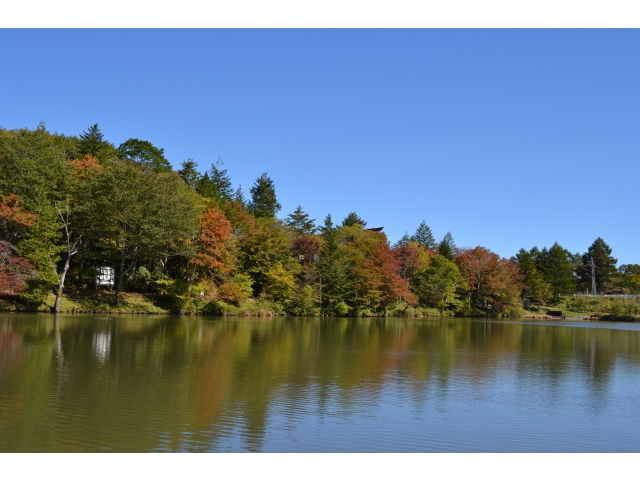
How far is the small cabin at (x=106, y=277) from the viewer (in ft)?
133

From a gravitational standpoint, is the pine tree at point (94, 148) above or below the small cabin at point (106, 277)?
above

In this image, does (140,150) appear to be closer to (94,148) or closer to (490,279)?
(94,148)

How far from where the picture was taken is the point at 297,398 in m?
10.9

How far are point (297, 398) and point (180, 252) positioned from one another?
2792 cm

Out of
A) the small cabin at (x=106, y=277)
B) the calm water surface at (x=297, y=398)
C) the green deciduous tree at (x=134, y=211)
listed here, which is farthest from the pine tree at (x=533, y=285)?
the calm water surface at (x=297, y=398)

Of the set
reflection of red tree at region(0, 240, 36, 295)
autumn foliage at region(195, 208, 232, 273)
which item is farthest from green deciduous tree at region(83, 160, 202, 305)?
reflection of red tree at region(0, 240, 36, 295)

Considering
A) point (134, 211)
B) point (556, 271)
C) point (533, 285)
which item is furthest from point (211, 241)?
point (556, 271)

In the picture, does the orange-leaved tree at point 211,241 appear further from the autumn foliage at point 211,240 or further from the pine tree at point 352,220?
the pine tree at point 352,220

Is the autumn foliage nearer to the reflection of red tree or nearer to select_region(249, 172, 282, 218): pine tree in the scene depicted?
the reflection of red tree

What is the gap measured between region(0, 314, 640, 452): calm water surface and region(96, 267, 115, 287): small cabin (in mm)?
20404

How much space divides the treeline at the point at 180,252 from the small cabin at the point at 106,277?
32.1 inches

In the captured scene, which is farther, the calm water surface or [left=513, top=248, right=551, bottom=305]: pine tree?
[left=513, top=248, right=551, bottom=305]: pine tree

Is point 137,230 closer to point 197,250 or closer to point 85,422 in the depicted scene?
point 197,250

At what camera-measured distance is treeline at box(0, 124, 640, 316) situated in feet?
106
